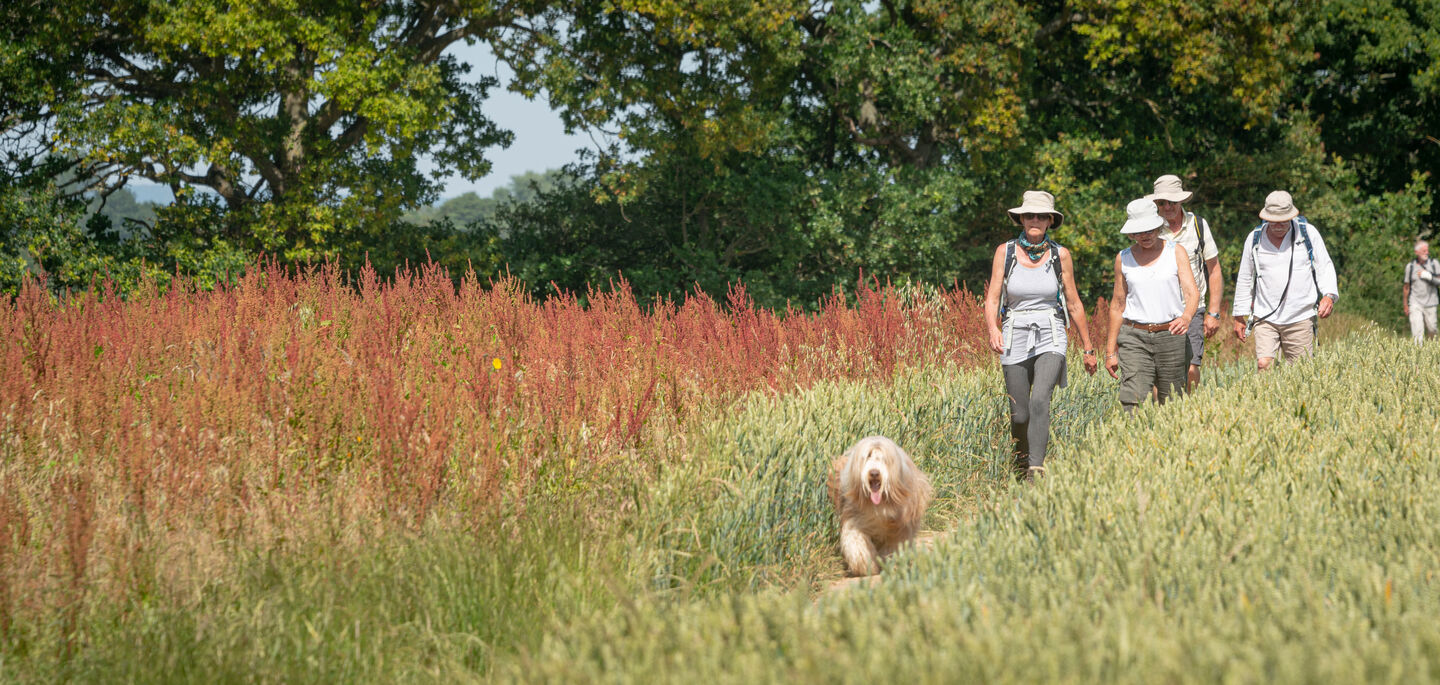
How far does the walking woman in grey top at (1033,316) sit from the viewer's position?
6395mm

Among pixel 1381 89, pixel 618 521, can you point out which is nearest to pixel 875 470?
pixel 618 521

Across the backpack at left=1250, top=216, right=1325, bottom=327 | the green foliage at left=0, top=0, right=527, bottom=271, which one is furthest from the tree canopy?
the backpack at left=1250, top=216, right=1325, bottom=327

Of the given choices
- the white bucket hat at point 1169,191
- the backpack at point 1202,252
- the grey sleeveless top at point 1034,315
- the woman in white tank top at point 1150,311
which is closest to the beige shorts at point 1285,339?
the backpack at point 1202,252

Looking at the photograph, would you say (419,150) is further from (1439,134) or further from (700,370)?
(1439,134)

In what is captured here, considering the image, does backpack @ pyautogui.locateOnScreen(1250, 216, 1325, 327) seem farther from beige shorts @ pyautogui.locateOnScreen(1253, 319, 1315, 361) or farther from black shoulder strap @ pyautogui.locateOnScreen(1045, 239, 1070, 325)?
black shoulder strap @ pyautogui.locateOnScreen(1045, 239, 1070, 325)

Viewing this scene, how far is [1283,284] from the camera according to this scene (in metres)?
8.03

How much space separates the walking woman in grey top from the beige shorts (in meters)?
2.59

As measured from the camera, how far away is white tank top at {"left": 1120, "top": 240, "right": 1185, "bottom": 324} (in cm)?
698

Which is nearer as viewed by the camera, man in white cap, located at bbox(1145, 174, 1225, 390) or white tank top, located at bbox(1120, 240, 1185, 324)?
white tank top, located at bbox(1120, 240, 1185, 324)

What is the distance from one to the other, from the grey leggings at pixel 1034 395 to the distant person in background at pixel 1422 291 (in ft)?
40.1

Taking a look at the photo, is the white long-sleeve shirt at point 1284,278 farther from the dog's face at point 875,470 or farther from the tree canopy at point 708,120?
the tree canopy at point 708,120

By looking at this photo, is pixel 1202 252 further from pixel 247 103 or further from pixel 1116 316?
pixel 247 103

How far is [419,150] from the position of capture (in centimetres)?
1872

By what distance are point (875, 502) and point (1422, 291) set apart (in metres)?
14.8
